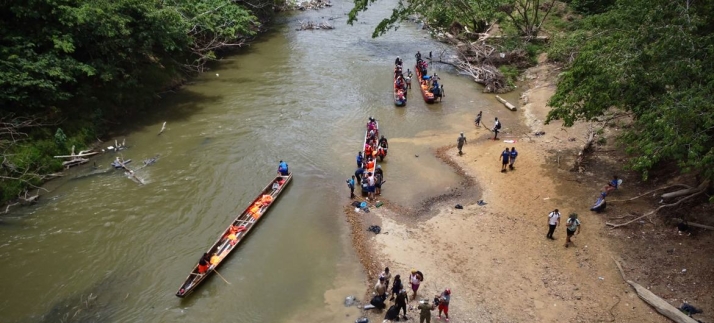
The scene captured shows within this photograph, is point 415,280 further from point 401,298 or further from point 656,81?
point 656,81

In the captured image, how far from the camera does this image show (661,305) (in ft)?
43.3

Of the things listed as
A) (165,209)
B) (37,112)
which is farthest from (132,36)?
(165,209)

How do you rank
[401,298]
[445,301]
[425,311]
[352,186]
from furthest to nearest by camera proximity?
[352,186], [401,298], [445,301], [425,311]

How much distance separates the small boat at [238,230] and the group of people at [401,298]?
18.8ft

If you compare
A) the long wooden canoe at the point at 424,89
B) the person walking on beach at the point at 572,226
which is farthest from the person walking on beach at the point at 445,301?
the long wooden canoe at the point at 424,89

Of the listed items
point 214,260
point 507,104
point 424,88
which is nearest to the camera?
point 214,260

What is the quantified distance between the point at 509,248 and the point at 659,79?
7.40 meters

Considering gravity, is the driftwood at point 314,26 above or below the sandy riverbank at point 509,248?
above

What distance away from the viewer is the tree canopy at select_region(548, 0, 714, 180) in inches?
513

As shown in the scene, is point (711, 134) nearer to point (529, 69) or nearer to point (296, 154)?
point (296, 154)

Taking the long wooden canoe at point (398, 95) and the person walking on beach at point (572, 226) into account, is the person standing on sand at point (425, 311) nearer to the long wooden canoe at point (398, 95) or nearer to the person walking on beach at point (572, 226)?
the person walking on beach at point (572, 226)

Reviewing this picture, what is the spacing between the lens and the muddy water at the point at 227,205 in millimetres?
15062

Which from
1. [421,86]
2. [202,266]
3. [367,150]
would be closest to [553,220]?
[367,150]

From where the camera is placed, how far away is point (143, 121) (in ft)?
87.8
